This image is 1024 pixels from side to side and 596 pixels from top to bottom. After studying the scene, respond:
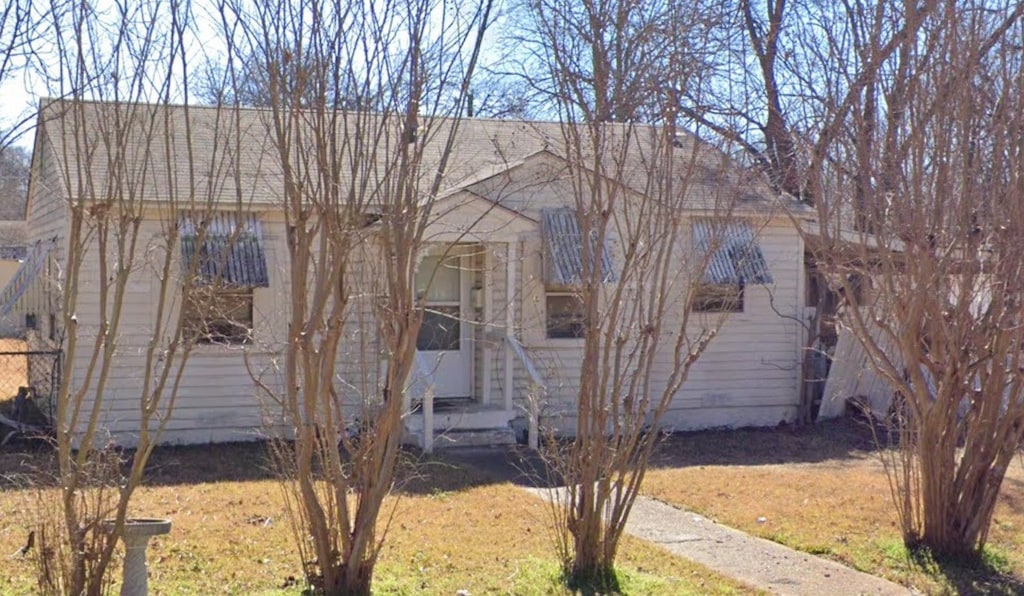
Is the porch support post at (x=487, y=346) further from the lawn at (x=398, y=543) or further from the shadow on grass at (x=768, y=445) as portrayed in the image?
the lawn at (x=398, y=543)

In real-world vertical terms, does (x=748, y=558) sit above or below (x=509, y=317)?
below

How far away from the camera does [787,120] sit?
8.52m

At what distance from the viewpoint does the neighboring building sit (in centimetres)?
1308

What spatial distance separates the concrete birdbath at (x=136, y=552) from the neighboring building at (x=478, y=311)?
6.24 metres

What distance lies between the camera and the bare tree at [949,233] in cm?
767

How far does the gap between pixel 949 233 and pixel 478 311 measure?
795 cm

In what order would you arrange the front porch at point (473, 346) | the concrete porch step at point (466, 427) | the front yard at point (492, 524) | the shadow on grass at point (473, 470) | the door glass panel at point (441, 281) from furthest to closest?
the door glass panel at point (441, 281) → the concrete porch step at point (466, 427) → the front porch at point (473, 346) → the shadow on grass at point (473, 470) → the front yard at point (492, 524)

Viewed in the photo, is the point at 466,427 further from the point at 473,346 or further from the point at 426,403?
the point at 473,346

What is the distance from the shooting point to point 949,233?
7.74m

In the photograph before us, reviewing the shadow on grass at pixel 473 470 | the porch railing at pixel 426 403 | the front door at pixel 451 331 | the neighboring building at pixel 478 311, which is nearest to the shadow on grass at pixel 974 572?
the shadow on grass at pixel 473 470

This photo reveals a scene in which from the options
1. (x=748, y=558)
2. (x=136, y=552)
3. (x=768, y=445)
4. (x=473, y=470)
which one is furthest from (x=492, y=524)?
(x=768, y=445)

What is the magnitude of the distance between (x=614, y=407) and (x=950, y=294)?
Result: 9.11 ft

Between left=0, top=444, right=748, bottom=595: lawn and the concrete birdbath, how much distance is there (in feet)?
3.39

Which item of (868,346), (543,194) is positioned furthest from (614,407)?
(543,194)
